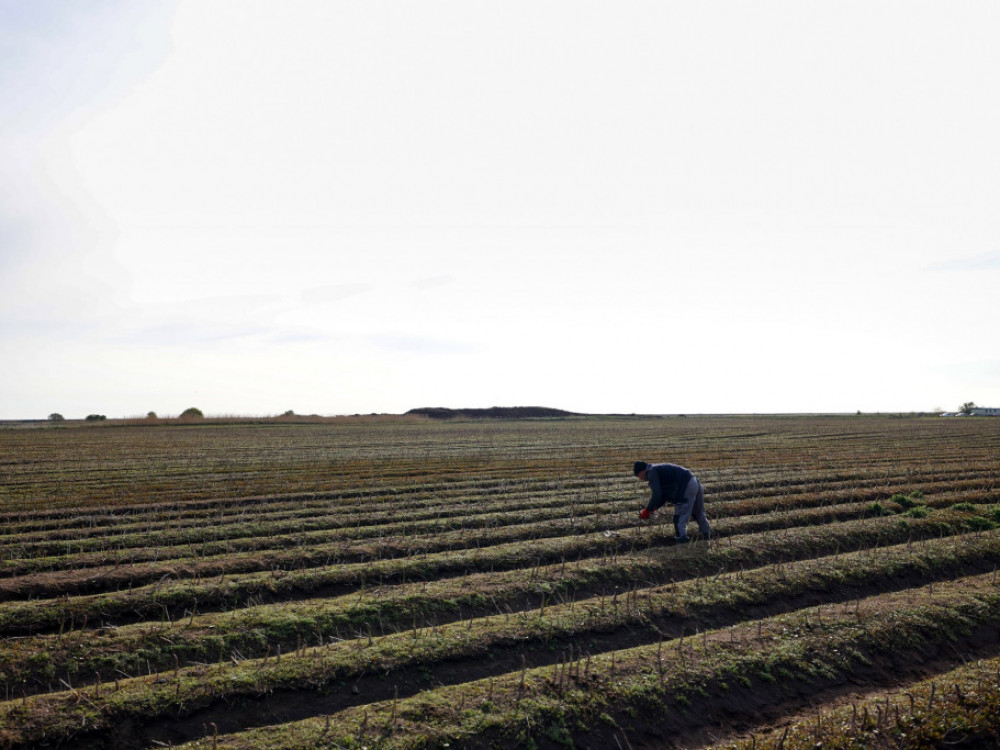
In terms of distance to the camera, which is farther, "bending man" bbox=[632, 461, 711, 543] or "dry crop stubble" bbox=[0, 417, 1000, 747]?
"bending man" bbox=[632, 461, 711, 543]

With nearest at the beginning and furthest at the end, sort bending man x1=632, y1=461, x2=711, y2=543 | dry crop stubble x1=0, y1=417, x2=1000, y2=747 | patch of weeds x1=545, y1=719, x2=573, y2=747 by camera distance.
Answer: patch of weeds x1=545, y1=719, x2=573, y2=747 → dry crop stubble x1=0, y1=417, x2=1000, y2=747 → bending man x1=632, y1=461, x2=711, y2=543

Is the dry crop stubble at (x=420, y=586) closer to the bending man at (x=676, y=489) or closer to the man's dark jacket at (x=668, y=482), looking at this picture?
the bending man at (x=676, y=489)

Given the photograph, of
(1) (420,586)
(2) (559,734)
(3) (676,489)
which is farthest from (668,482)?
(2) (559,734)

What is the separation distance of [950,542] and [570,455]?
61.4 feet

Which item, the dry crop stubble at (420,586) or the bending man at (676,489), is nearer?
the dry crop stubble at (420,586)

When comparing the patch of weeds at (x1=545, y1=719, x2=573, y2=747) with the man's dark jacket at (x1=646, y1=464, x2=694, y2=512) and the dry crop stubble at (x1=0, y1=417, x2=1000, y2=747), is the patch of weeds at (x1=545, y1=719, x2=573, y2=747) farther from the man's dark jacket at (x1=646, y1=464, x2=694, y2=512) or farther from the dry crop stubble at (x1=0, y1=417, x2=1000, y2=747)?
the man's dark jacket at (x1=646, y1=464, x2=694, y2=512)

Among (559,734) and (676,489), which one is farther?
(676,489)

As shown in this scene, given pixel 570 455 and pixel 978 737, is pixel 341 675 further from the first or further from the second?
pixel 570 455

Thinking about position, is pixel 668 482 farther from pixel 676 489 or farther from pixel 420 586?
pixel 420 586

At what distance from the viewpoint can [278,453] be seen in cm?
3238

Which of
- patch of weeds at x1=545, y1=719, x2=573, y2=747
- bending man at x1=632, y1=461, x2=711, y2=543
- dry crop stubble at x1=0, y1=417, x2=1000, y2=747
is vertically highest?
bending man at x1=632, y1=461, x2=711, y2=543

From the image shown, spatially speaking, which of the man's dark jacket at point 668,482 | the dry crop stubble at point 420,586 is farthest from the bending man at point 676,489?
the dry crop stubble at point 420,586

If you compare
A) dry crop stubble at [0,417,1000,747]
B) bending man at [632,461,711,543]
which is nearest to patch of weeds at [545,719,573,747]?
dry crop stubble at [0,417,1000,747]

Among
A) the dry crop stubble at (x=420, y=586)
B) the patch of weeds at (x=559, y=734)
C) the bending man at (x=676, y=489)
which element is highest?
the bending man at (x=676, y=489)
